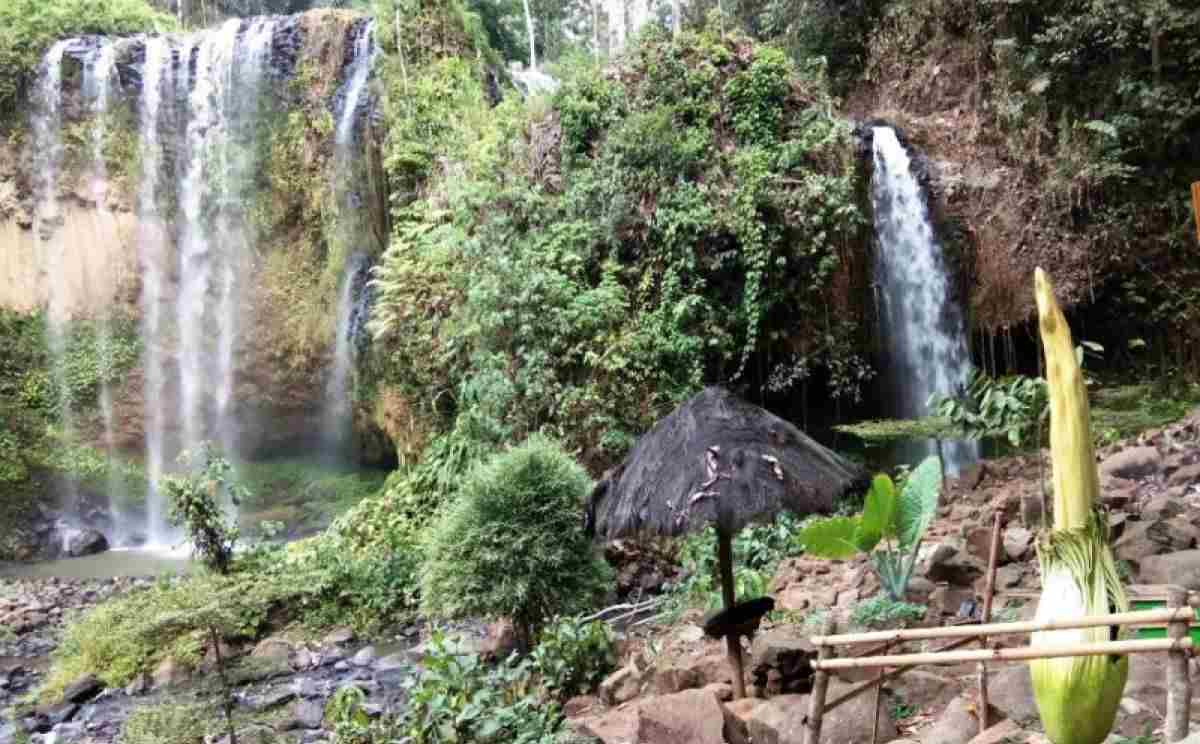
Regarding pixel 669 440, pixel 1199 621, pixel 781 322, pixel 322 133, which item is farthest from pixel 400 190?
pixel 1199 621

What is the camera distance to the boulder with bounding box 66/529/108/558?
42.5ft

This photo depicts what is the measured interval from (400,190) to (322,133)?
2.71 m

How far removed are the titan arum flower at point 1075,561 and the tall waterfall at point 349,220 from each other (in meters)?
12.2

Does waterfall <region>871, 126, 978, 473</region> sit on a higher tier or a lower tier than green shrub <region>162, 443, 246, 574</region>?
higher

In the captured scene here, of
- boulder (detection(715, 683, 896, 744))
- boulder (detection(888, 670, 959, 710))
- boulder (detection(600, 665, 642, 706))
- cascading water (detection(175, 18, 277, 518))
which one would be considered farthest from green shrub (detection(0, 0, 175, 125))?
boulder (detection(888, 670, 959, 710))

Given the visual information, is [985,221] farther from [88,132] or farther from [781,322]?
[88,132]

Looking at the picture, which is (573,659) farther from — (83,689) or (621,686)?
(83,689)

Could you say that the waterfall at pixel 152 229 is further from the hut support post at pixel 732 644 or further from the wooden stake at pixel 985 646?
the wooden stake at pixel 985 646

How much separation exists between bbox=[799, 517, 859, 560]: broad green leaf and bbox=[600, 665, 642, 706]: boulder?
3.85ft

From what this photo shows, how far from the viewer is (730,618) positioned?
393 centimetres

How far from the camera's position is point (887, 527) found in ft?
15.2

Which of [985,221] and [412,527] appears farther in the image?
[985,221]

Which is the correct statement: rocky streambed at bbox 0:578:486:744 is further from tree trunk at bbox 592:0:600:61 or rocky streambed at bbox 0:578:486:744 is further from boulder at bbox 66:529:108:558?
tree trunk at bbox 592:0:600:61


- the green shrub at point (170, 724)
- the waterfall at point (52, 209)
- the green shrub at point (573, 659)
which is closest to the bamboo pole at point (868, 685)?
the green shrub at point (573, 659)
